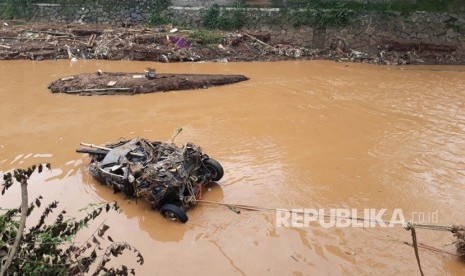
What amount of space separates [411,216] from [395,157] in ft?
6.86

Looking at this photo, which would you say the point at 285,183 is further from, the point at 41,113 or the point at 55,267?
the point at 41,113

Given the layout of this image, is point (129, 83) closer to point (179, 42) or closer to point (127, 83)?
point (127, 83)

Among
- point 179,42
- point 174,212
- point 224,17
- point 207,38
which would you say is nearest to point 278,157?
point 174,212

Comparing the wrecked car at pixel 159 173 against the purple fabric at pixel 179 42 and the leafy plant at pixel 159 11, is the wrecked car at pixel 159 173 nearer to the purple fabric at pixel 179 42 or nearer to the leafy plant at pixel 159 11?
the purple fabric at pixel 179 42

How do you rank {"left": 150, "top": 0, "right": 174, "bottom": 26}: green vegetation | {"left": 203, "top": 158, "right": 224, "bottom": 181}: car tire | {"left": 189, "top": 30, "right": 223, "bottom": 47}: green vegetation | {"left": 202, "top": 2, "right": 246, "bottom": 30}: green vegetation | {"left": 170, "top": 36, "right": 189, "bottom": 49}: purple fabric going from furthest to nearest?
1. {"left": 150, "top": 0, "right": 174, "bottom": 26}: green vegetation
2. {"left": 202, "top": 2, "right": 246, "bottom": 30}: green vegetation
3. {"left": 189, "top": 30, "right": 223, "bottom": 47}: green vegetation
4. {"left": 170, "top": 36, "right": 189, "bottom": 49}: purple fabric
5. {"left": 203, "top": 158, "right": 224, "bottom": 181}: car tire

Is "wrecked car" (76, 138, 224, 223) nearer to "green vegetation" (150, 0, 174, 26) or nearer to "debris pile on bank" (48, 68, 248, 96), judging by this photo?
"debris pile on bank" (48, 68, 248, 96)

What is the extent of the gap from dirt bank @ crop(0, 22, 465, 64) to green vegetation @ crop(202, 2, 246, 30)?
131cm

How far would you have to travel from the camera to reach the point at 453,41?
16375mm

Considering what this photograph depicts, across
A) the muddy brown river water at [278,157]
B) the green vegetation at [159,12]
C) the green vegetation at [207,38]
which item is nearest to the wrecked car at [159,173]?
the muddy brown river water at [278,157]

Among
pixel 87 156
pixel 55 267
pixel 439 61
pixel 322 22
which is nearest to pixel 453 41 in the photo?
pixel 439 61

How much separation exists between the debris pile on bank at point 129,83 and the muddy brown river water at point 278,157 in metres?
0.37

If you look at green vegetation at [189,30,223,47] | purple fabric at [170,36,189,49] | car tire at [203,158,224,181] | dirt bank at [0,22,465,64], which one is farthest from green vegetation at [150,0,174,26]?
car tire at [203,158,224,181]

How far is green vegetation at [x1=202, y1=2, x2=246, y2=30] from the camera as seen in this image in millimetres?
18469

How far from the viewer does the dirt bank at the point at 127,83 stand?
11539 millimetres
